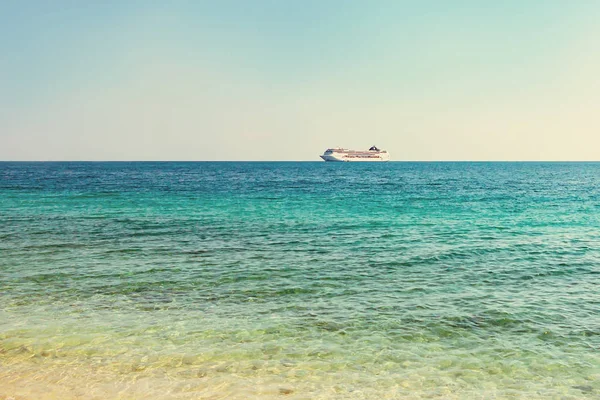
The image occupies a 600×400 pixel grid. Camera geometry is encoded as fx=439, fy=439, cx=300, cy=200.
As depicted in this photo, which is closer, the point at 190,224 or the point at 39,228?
the point at 39,228

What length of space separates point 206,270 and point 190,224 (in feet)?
41.5

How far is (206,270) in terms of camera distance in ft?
A: 54.5

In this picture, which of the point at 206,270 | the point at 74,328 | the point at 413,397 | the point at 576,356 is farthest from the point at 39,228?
the point at 576,356

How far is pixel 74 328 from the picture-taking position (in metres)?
10.7

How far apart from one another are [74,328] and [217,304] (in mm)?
3670

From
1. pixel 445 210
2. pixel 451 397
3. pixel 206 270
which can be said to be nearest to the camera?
pixel 451 397

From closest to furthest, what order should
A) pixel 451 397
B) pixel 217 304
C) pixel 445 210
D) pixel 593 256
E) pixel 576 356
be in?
pixel 451 397 → pixel 576 356 → pixel 217 304 → pixel 593 256 → pixel 445 210

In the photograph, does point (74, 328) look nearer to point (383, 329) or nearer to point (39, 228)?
point (383, 329)

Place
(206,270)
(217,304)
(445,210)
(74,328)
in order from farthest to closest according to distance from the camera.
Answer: (445,210) → (206,270) → (217,304) → (74,328)

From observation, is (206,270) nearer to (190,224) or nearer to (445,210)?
(190,224)

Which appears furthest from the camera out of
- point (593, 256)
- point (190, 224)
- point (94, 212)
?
point (94, 212)

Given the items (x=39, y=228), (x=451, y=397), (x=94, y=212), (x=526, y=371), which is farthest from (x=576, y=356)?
(x=94, y=212)

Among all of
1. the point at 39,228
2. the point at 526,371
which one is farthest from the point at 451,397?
the point at 39,228

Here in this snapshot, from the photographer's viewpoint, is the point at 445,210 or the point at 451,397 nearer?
the point at 451,397
